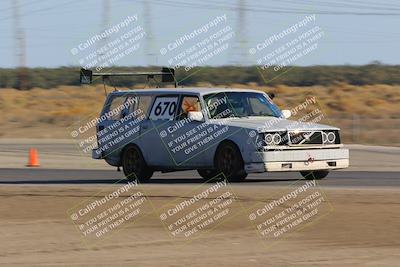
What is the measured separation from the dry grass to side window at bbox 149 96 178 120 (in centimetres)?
1903

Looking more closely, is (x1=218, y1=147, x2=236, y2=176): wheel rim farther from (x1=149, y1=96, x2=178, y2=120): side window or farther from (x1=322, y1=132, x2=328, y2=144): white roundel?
A: (x1=322, y1=132, x2=328, y2=144): white roundel

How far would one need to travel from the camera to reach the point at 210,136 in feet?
68.5

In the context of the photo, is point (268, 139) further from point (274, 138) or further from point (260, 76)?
point (260, 76)

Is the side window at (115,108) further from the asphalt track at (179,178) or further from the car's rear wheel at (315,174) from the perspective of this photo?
the car's rear wheel at (315,174)

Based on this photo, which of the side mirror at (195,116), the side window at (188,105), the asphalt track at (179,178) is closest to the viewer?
the side mirror at (195,116)

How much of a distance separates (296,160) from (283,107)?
139 feet

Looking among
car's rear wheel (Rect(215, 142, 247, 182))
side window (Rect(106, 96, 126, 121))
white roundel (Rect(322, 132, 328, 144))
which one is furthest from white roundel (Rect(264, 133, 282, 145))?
side window (Rect(106, 96, 126, 121))

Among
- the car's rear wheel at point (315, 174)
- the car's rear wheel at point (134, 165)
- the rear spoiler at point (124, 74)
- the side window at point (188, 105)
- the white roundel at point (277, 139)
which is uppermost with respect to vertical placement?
the rear spoiler at point (124, 74)

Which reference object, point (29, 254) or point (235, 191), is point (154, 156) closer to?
point (235, 191)

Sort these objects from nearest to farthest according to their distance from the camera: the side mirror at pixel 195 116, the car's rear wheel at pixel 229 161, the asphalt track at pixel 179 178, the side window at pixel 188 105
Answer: the car's rear wheel at pixel 229 161 → the side mirror at pixel 195 116 → the asphalt track at pixel 179 178 → the side window at pixel 188 105

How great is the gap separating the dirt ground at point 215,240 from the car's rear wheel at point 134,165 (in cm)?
424

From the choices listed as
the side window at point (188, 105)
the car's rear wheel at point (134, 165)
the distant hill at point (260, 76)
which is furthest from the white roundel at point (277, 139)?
the distant hill at point (260, 76)

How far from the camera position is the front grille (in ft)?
67.5

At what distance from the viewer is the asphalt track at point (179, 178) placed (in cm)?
2112
